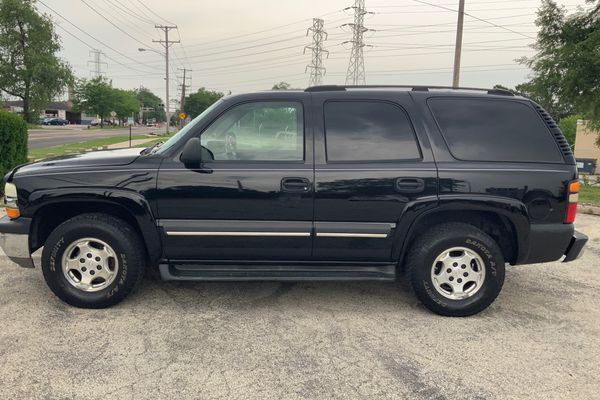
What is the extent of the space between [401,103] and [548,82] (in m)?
15.6

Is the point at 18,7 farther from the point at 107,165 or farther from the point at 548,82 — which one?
the point at 107,165

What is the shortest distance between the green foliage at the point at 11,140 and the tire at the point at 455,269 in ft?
25.2

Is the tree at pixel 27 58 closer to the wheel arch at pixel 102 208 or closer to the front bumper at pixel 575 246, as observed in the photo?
the wheel arch at pixel 102 208

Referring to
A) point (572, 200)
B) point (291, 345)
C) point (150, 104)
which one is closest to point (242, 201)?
point (291, 345)

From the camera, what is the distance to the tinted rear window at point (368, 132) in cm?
380

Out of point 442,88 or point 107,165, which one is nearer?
point 107,165

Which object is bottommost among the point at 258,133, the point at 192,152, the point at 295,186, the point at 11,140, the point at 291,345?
the point at 291,345

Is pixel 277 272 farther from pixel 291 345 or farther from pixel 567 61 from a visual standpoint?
pixel 567 61

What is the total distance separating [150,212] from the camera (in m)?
3.72

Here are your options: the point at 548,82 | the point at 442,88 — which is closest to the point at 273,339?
the point at 442,88

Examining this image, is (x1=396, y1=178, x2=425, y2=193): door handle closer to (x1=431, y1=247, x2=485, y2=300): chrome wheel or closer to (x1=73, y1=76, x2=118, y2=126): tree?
(x1=431, y1=247, x2=485, y2=300): chrome wheel

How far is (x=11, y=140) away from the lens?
8438 millimetres

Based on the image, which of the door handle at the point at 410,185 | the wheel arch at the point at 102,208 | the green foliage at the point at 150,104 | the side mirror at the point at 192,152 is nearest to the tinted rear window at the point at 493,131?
the door handle at the point at 410,185

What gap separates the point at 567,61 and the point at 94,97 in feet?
239
